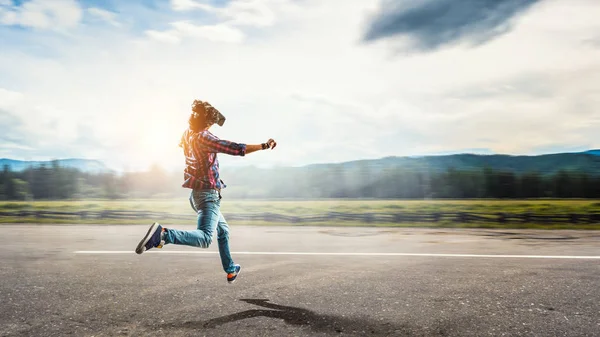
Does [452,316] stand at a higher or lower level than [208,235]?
lower

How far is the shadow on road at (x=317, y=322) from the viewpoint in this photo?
3.94m

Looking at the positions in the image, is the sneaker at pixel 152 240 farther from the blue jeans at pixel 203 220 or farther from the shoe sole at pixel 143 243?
the blue jeans at pixel 203 220

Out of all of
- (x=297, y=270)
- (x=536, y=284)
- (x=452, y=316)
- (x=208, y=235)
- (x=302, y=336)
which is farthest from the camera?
(x=297, y=270)

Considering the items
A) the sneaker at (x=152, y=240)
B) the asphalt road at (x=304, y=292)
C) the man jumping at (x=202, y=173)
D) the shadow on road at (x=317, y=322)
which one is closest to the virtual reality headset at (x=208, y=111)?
the man jumping at (x=202, y=173)

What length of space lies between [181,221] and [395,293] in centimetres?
1555

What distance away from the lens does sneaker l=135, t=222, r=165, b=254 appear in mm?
4922

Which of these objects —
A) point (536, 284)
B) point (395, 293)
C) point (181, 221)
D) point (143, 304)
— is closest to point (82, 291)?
point (143, 304)

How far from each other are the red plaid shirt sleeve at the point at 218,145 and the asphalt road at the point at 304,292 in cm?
162

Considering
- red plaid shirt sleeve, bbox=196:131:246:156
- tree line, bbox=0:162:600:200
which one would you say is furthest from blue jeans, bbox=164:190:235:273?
tree line, bbox=0:162:600:200

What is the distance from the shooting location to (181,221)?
1967 cm

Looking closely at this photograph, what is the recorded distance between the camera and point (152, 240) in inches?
195

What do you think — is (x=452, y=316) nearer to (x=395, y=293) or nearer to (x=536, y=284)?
(x=395, y=293)

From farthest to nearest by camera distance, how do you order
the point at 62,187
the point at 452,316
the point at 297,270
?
the point at 62,187 → the point at 297,270 → the point at 452,316

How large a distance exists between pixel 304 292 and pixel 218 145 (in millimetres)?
2000
